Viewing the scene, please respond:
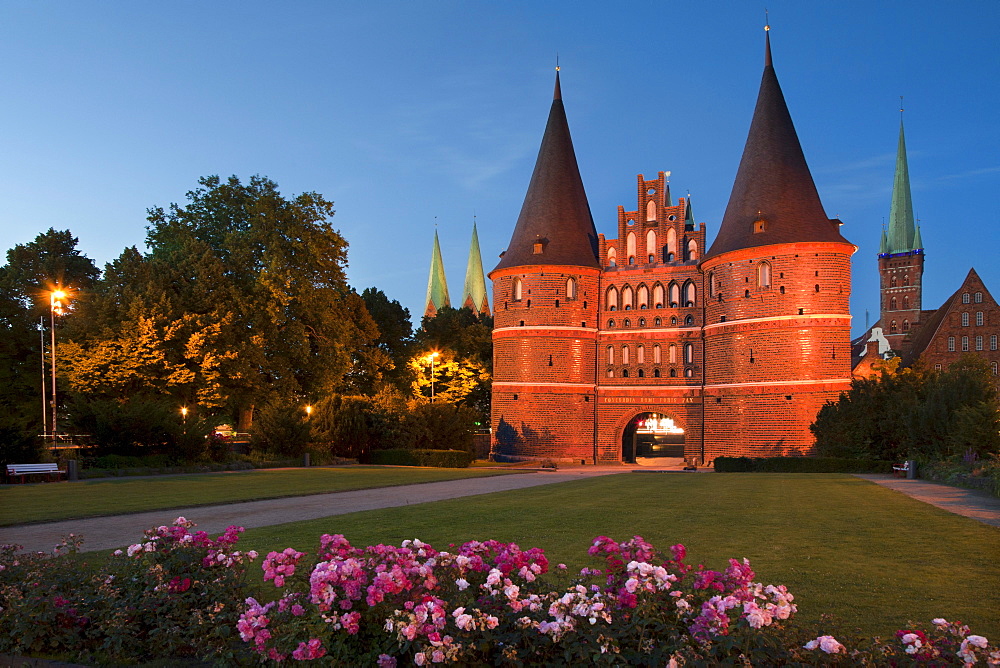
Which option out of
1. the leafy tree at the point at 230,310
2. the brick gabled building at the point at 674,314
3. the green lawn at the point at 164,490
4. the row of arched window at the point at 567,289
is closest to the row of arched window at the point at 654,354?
the brick gabled building at the point at 674,314

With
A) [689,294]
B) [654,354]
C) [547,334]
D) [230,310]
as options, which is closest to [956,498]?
[230,310]

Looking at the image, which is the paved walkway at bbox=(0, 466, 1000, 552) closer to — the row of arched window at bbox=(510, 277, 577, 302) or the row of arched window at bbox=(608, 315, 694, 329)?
the row of arched window at bbox=(608, 315, 694, 329)

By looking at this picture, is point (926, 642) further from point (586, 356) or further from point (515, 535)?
point (586, 356)

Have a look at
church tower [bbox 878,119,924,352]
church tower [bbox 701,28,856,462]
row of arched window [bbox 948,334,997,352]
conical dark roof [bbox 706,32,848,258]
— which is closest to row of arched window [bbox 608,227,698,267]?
church tower [bbox 701,28,856,462]

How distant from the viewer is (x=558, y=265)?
49781mm

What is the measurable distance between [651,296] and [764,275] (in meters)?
8.42

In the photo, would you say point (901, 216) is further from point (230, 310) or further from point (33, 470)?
point (33, 470)

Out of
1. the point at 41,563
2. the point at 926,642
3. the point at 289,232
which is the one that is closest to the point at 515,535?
the point at 41,563

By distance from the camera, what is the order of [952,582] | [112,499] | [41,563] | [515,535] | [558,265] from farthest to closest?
[558,265], [112,499], [515,535], [952,582], [41,563]

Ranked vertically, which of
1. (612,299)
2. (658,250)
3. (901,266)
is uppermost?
(901,266)

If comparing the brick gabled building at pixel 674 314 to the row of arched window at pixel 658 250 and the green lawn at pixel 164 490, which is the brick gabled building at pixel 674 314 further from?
the green lawn at pixel 164 490

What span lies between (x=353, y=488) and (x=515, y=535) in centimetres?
1069

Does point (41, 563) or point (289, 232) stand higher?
point (289, 232)

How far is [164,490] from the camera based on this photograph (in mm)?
19328
